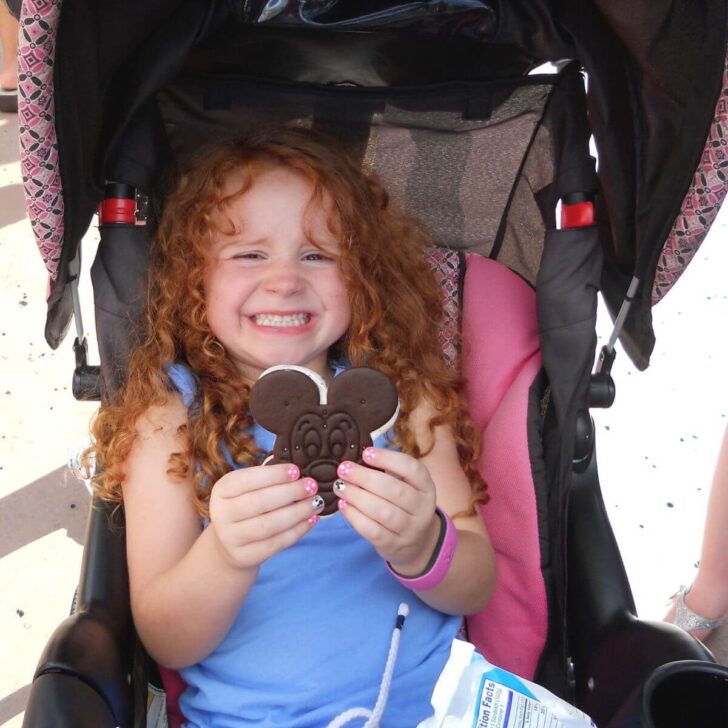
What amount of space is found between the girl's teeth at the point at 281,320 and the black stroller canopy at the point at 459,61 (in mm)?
241

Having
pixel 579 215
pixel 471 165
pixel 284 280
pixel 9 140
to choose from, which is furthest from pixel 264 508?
pixel 9 140

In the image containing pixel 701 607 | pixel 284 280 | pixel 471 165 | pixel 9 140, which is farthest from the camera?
pixel 9 140

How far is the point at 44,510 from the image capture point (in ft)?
6.01

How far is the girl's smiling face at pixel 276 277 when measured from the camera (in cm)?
108

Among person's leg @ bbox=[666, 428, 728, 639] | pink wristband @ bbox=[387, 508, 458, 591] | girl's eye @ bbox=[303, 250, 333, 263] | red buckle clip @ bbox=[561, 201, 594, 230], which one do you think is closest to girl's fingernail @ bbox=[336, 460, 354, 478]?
pink wristband @ bbox=[387, 508, 458, 591]

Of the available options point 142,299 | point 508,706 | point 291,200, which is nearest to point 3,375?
point 142,299

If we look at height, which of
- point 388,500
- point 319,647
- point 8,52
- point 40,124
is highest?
point 8,52

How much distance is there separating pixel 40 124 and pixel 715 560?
1303 millimetres

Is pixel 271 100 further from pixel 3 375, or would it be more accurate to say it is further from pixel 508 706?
pixel 3 375

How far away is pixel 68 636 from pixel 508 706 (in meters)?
0.45

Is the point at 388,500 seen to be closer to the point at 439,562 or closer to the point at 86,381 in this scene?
the point at 439,562

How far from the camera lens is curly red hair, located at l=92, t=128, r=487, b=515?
1110 millimetres

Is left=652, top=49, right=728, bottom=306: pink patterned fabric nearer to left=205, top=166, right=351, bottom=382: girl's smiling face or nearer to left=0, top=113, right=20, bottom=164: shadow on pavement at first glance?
left=205, top=166, right=351, bottom=382: girl's smiling face

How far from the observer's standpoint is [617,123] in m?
1.07
